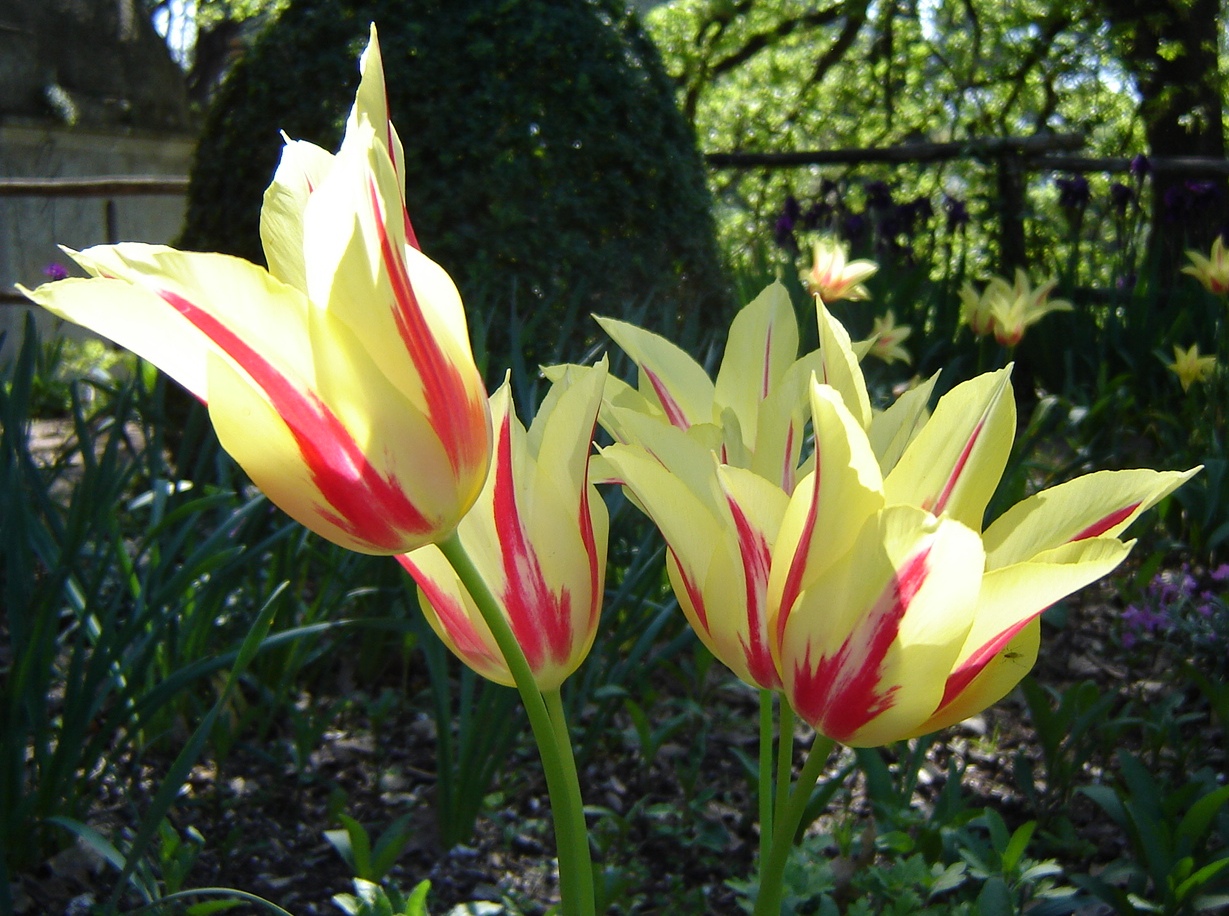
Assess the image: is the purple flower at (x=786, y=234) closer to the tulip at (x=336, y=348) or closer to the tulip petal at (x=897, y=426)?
the tulip petal at (x=897, y=426)

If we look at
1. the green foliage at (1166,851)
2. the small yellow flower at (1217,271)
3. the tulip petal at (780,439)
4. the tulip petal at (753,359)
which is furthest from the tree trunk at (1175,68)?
the tulip petal at (780,439)

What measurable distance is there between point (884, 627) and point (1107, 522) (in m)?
0.13

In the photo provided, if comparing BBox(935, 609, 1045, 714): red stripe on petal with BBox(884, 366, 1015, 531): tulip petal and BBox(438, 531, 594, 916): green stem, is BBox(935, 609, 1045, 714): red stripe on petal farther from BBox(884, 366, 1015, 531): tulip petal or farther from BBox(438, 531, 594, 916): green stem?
BBox(438, 531, 594, 916): green stem

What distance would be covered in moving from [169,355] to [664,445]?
25 cm

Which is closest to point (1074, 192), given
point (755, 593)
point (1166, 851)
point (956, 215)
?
point (956, 215)

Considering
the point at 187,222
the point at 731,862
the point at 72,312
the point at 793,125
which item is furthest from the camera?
the point at 793,125

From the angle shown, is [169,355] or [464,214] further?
[464,214]

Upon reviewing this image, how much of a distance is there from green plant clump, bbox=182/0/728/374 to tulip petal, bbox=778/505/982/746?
217cm

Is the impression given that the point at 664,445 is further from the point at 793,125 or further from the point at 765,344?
the point at 793,125

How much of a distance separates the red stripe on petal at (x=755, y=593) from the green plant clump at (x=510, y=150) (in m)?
2.12

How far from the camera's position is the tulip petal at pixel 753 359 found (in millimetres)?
738

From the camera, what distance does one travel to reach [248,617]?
182cm

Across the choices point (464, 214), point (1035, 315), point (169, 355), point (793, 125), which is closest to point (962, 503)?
point (169, 355)

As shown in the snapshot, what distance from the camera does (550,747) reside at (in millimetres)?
537
